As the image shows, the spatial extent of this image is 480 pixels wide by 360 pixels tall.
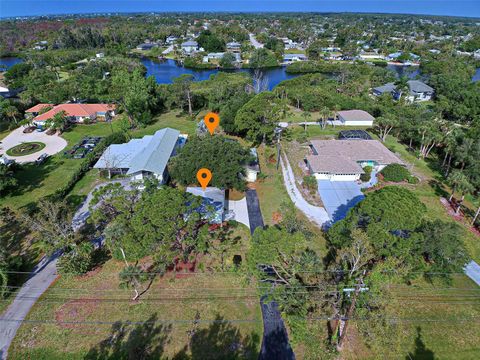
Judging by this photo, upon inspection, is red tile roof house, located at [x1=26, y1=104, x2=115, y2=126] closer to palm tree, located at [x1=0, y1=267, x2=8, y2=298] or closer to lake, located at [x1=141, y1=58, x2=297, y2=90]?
palm tree, located at [x1=0, y1=267, x2=8, y2=298]

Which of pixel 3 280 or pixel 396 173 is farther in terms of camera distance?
pixel 396 173

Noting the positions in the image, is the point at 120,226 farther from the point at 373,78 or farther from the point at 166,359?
the point at 373,78

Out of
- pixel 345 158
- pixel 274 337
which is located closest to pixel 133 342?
pixel 274 337

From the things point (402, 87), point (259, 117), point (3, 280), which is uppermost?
point (259, 117)

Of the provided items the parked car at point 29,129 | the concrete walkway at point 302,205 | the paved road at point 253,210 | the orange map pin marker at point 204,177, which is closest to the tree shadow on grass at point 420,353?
the concrete walkway at point 302,205

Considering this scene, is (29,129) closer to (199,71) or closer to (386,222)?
(386,222)

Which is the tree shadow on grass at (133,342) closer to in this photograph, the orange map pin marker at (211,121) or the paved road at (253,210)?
the paved road at (253,210)

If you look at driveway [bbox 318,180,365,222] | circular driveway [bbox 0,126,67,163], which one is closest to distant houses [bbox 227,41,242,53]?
circular driveway [bbox 0,126,67,163]
